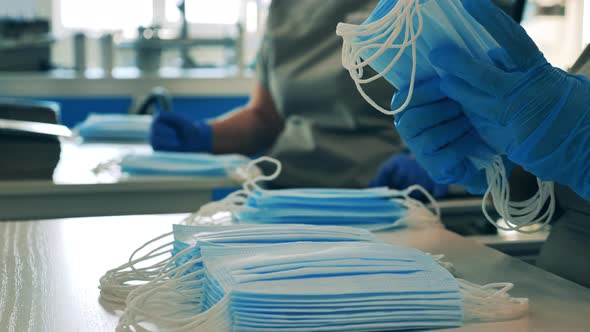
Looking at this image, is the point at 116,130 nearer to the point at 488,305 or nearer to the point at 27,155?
the point at 27,155

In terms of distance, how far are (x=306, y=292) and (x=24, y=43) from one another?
3.79 m

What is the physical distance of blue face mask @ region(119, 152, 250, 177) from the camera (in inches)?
75.3

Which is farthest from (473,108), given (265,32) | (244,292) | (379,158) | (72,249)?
(265,32)

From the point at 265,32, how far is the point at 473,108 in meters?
1.44

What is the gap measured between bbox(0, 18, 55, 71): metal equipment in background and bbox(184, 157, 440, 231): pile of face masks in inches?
129

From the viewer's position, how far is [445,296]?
65 centimetres

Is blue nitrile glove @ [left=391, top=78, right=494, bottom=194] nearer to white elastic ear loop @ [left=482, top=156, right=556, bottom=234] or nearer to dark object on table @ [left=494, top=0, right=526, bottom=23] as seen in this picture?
white elastic ear loop @ [left=482, top=156, right=556, bottom=234]

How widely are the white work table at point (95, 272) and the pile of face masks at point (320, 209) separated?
0.03m

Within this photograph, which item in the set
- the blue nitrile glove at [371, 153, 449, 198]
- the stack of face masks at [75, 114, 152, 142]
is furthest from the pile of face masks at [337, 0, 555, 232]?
the stack of face masks at [75, 114, 152, 142]

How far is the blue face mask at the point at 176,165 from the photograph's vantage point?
6.28 feet

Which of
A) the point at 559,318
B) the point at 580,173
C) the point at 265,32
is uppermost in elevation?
the point at 265,32

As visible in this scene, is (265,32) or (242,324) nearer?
(242,324)

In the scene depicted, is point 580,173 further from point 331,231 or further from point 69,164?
point 69,164

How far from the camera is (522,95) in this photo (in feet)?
2.41
